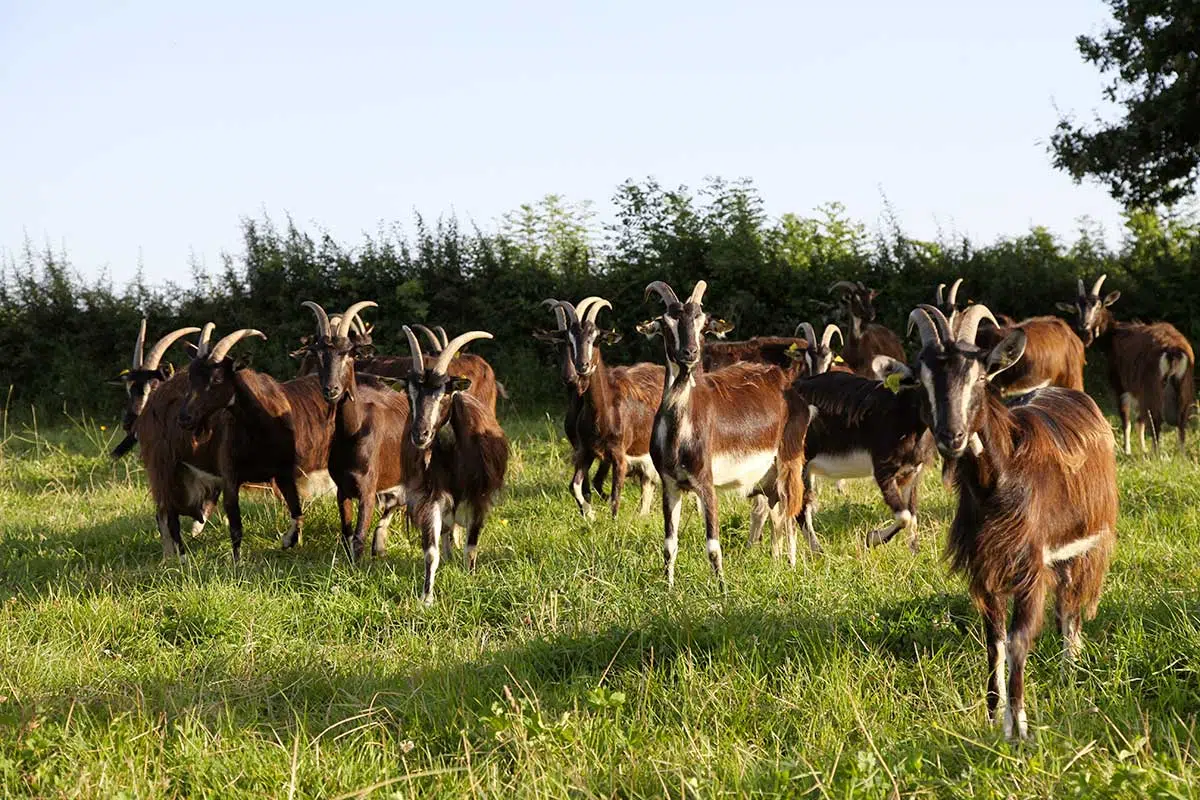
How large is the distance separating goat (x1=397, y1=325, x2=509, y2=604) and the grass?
41cm

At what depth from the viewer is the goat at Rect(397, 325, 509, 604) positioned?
8602 mm

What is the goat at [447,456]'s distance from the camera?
860cm

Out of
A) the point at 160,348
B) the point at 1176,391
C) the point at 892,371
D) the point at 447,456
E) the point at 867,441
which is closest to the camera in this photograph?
the point at 892,371

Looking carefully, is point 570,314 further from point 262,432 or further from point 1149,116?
point 1149,116

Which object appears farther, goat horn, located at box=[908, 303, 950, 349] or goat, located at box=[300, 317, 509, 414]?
goat, located at box=[300, 317, 509, 414]

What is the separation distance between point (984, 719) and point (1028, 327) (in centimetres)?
917

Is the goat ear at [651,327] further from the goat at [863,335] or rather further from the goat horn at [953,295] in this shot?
the goat at [863,335]

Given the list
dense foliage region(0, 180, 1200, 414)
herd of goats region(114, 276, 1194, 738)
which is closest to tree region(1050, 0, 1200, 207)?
dense foliage region(0, 180, 1200, 414)

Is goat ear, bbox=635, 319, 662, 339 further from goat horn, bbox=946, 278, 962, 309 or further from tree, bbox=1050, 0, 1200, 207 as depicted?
tree, bbox=1050, 0, 1200, 207

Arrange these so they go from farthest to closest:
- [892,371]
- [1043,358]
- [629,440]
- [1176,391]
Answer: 1. [1043,358]
2. [1176,391]
3. [629,440]
4. [892,371]

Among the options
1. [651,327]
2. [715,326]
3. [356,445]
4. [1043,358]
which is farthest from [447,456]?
[1043,358]

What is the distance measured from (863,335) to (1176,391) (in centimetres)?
378

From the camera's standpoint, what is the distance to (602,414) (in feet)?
37.3

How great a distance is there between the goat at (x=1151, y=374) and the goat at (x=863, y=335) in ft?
7.44
